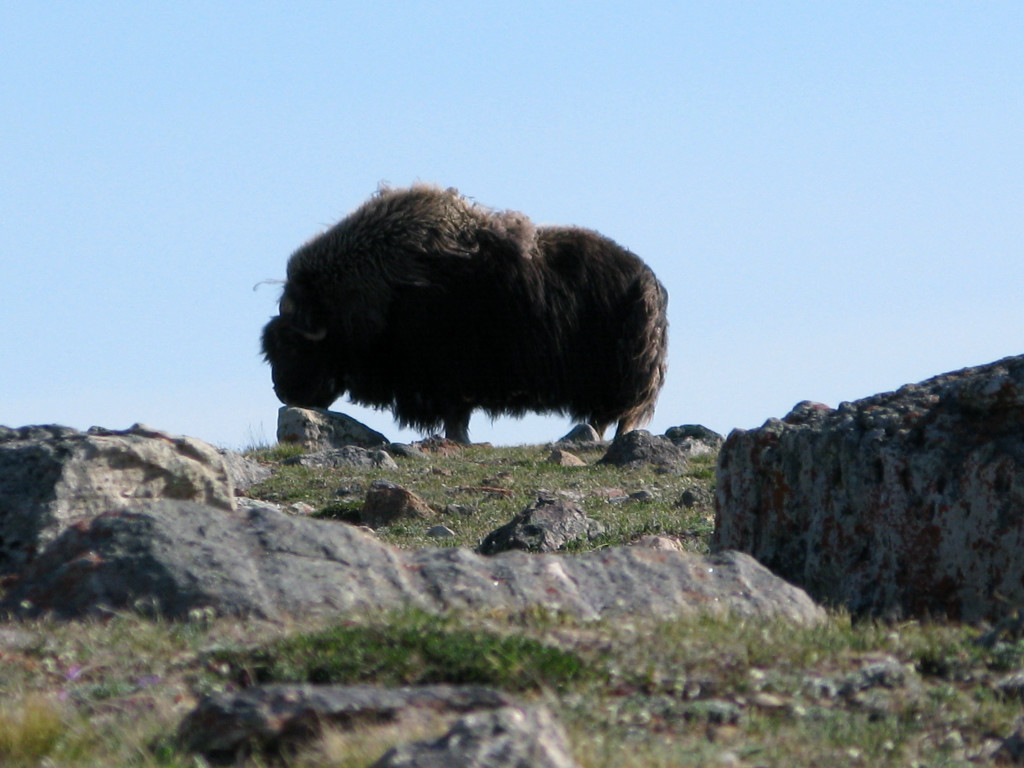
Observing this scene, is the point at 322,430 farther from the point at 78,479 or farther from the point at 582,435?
the point at 78,479

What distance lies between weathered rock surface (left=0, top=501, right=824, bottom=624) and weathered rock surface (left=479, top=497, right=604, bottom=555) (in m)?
2.95

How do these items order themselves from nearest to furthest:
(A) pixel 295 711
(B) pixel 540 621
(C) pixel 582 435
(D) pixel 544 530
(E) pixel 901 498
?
(A) pixel 295 711 < (B) pixel 540 621 < (E) pixel 901 498 < (D) pixel 544 530 < (C) pixel 582 435

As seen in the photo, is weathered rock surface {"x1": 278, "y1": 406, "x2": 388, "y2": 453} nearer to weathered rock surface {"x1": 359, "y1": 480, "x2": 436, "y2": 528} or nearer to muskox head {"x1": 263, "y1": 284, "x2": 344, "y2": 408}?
muskox head {"x1": 263, "y1": 284, "x2": 344, "y2": 408}

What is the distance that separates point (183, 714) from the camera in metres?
3.99

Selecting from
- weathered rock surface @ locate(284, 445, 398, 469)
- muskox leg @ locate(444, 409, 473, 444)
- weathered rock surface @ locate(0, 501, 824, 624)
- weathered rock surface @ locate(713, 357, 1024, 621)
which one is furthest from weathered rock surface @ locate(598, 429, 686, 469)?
weathered rock surface @ locate(0, 501, 824, 624)

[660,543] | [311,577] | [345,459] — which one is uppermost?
[345,459]

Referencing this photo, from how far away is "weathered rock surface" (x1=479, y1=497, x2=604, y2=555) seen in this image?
8.69 metres

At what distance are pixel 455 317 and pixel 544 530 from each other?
8086 millimetres

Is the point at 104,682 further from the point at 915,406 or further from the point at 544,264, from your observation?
the point at 544,264

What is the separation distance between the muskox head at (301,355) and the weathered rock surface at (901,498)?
34.6 ft

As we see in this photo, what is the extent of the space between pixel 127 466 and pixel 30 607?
50.0 inches

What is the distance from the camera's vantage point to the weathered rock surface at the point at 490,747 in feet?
9.64

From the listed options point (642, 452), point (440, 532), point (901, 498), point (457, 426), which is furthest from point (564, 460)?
point (901, 498)

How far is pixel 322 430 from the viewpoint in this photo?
50.8 feet
